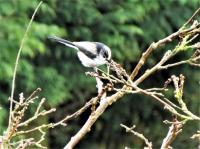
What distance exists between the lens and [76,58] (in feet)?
23.9

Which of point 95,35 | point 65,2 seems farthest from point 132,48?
point 65,2

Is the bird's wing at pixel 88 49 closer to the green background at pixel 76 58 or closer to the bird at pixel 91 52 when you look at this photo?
the bird at pixel 91 52

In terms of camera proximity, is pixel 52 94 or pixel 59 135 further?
pixel 59 135

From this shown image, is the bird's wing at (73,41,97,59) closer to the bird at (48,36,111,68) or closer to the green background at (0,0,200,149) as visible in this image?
the bird at (48,36,111,68)

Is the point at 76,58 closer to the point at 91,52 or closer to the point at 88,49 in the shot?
the point at 88,49

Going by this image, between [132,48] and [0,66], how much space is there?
199 cm

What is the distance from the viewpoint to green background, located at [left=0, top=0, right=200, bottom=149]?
20.2 feet

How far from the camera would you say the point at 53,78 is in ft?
22.3

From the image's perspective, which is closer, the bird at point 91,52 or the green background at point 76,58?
the bird at point 91,52

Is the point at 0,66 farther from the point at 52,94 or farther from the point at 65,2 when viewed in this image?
the point at 65,2

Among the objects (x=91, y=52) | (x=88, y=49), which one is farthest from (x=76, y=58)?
(x=91, y=52)

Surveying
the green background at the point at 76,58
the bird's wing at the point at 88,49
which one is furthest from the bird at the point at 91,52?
the green background at the point at 76,58

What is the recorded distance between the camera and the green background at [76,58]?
6156 mm

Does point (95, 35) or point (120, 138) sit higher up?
point (95, 35)
